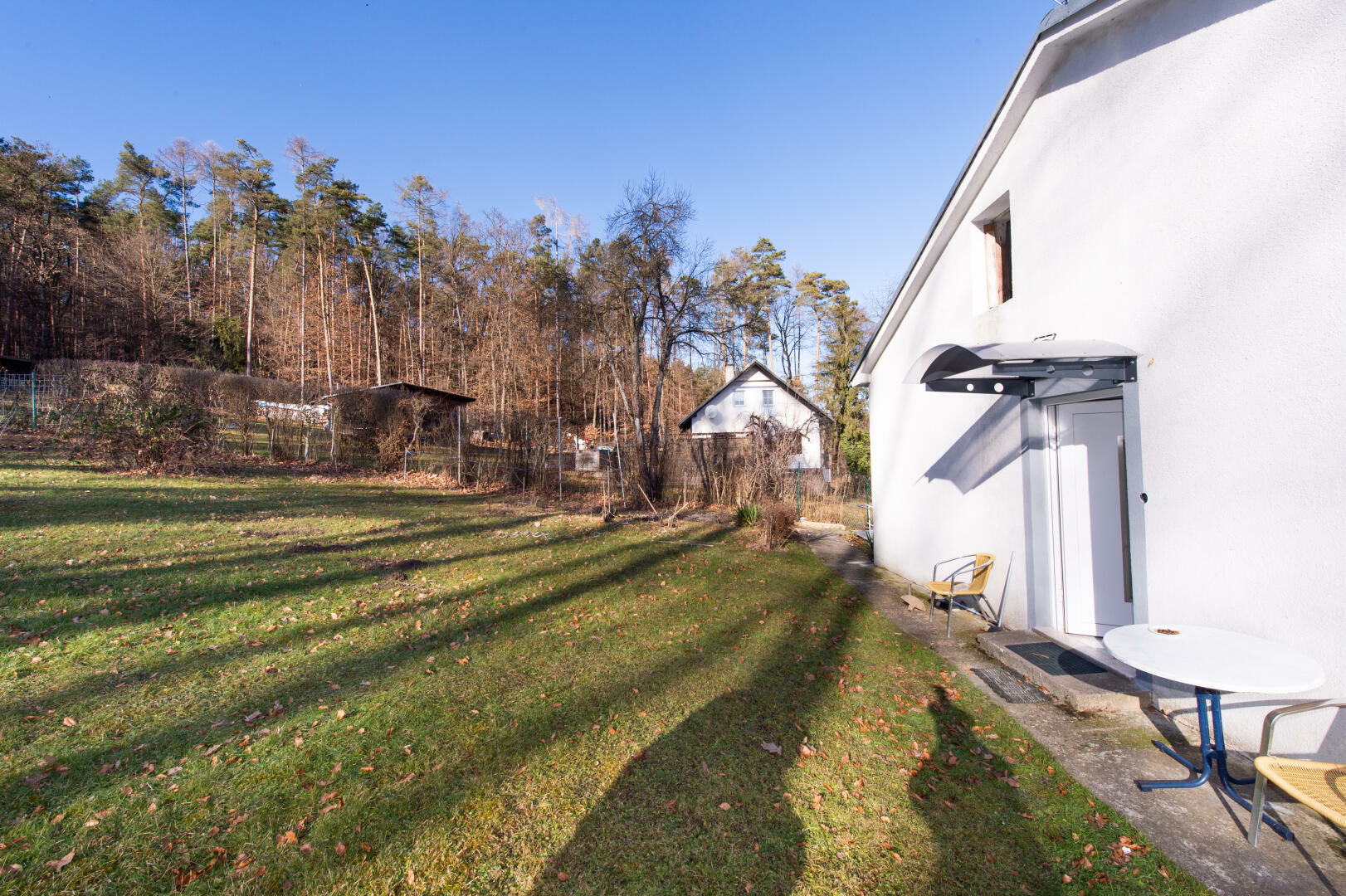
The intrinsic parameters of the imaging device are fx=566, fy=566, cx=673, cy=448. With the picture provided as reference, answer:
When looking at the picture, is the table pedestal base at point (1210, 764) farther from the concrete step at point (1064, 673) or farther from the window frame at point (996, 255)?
the window frame at point (996, 255)

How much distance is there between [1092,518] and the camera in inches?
213

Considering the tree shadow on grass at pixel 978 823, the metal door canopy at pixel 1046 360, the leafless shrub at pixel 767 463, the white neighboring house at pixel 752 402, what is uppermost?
the white neighboring house at pixel 752 402

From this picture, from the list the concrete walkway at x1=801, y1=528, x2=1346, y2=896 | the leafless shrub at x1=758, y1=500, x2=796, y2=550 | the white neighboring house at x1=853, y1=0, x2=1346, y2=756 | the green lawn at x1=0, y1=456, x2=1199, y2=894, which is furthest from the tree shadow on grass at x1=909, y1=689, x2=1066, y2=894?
the leafless shrub at x1=758, y1=500, x2=796, y2=550

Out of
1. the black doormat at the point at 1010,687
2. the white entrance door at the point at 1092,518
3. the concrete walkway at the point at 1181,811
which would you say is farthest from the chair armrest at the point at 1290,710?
the white entrance door at the point at 1092,518

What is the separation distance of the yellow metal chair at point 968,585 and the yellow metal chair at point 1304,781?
316 cm

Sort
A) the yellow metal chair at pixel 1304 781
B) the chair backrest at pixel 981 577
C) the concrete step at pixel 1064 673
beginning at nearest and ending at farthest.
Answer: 1. the yellow metal chair at pixel 1304 781
2. the concrete step at pixel 1064 673
3. the chair backrest at pixel 981 577

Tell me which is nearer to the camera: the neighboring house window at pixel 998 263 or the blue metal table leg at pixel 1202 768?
the blue metal table leg at pixel 1202 768

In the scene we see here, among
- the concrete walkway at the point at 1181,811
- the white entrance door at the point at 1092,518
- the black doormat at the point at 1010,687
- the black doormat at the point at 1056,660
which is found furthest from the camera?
the white entrance door at the point at 1092,518

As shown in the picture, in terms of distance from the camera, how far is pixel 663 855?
2670 mm

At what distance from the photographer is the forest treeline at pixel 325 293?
27.7 meters

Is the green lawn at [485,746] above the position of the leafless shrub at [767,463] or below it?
below

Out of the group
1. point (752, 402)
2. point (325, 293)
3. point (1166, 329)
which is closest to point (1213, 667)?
point (1166, 329)

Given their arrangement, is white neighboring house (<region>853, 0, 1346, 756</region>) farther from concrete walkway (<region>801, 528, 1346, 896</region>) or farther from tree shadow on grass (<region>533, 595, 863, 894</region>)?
tree shadow on grass (<region>533, 595, 863, 894</region>)

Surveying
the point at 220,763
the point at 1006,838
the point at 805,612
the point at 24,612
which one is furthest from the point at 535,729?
the point at 24,612
